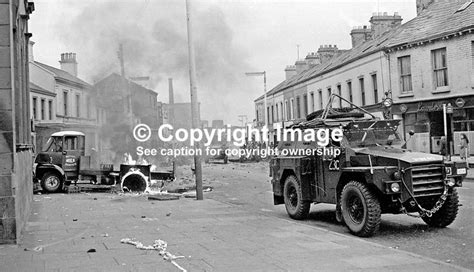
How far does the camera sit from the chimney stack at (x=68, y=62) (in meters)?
43.2

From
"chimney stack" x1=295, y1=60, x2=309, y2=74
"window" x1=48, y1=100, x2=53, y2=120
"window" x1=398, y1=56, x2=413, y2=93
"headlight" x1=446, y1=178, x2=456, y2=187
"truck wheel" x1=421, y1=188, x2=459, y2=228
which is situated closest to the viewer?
"headlight" x1=446, y1=178, x2=456, y2=187

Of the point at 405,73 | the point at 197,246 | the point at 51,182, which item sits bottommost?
the point at 197,246

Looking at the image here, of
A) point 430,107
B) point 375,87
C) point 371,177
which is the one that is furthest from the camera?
point 375,87

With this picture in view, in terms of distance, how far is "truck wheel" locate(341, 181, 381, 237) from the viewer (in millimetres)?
8422

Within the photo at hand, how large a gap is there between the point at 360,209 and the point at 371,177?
2.30 ft

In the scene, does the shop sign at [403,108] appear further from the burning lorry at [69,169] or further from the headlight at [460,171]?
the headlight at [460,171]

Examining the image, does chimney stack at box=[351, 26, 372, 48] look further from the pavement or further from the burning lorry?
the pavement

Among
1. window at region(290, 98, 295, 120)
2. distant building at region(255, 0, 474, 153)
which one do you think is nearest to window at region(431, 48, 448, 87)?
distant building at region(255, 0, 474, 153)

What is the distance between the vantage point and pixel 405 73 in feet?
94.2

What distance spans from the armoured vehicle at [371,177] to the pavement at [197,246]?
2.10ft

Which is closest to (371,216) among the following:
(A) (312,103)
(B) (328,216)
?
(B) (328,216)

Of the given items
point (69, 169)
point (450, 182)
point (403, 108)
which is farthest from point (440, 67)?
point (450, 182)

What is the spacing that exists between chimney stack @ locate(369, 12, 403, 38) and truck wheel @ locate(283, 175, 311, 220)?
27182 millimetres

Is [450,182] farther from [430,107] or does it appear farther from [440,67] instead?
[430,107]
